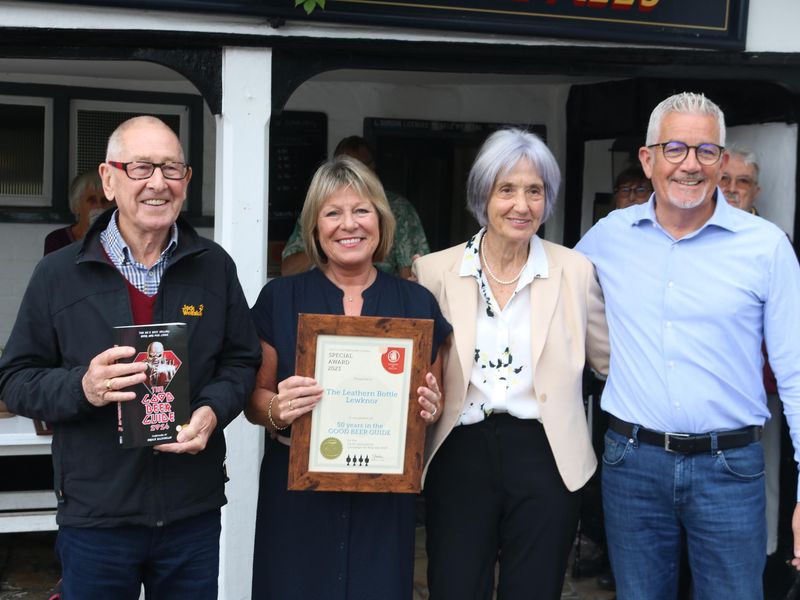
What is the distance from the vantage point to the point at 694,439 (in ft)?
10.00

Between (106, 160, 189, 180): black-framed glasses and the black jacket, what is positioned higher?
(106, 160, 189, 180): black-framed glasses

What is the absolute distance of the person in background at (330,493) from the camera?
2959 millimetres

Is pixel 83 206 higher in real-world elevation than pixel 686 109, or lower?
lower

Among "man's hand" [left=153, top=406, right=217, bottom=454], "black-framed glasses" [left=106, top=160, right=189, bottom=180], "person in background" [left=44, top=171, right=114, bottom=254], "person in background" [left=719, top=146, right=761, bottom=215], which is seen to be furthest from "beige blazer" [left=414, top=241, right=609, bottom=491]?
"person in background" [left=44, top=171, right=114, bottom=254]

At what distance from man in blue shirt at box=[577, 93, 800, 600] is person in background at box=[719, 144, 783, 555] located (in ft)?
2.53

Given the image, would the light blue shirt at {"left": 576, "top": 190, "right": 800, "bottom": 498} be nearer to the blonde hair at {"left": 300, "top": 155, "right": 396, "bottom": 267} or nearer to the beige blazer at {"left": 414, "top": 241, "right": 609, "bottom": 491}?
the beige blazer at {"left": 414, "top": 241, "right": 609, "bottom": 491}

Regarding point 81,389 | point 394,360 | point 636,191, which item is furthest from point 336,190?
point 636,191

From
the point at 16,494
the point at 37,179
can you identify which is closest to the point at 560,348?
the point at 16,494

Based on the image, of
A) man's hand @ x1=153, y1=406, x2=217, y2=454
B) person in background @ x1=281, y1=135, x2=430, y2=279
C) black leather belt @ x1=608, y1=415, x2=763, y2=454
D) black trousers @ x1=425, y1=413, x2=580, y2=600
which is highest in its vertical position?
person in background @ x1=281, y1=135, x2=430, y2=279

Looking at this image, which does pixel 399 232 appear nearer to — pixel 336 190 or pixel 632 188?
pixel 632 188

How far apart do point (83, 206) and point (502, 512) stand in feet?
11.8

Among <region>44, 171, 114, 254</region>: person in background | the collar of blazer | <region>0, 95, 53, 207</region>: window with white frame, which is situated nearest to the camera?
the collar of blazer

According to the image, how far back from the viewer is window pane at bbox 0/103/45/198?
6.03 metres

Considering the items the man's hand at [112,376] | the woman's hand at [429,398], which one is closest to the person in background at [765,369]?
the woman's hand at [429,398]
